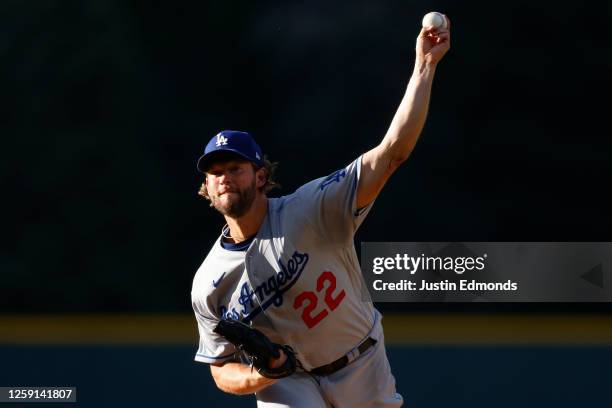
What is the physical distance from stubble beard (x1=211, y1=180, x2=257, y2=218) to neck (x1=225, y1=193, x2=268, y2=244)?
60 millimetres

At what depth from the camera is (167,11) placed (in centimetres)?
592

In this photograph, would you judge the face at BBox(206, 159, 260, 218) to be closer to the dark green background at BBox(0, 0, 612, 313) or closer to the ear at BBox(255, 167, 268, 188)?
the ear at BBox(255, 167, 268, 188)

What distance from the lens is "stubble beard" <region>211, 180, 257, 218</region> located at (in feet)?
12.4

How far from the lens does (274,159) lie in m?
5.82

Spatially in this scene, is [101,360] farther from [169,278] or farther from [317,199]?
[317,199]

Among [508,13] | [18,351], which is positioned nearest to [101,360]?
[18,351]

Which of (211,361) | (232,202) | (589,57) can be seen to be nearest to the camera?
(232,202)

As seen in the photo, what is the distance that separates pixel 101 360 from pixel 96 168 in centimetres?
102

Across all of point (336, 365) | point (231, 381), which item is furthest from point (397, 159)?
point (231, 381)

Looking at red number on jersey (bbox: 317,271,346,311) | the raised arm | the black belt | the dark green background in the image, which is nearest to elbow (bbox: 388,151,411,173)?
the raised arm

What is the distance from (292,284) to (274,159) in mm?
2035

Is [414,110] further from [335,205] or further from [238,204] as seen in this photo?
[238,204]

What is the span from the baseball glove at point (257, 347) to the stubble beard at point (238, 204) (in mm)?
392

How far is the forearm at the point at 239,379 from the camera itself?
3.76 meters
